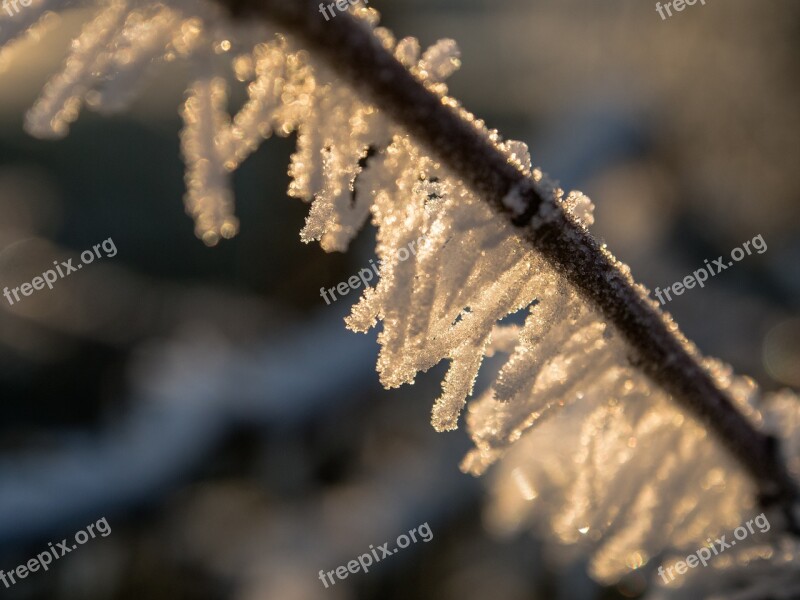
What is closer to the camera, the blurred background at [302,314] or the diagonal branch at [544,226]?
the diagonal branch at [544,226]

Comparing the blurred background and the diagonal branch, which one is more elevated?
the blurred background

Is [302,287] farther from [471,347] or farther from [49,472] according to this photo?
[471,347]

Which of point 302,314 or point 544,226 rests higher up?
point 302,314

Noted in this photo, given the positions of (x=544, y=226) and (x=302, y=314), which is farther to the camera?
(x=302, y=314)

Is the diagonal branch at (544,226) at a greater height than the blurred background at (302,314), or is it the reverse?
the blurred background at (302,314)

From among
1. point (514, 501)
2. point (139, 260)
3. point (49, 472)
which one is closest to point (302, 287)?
point (49, 472)
